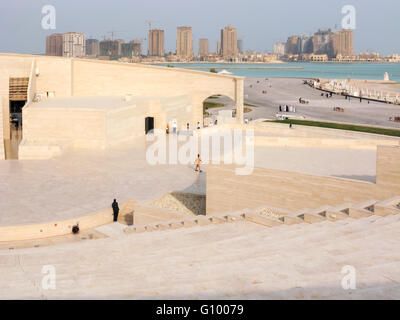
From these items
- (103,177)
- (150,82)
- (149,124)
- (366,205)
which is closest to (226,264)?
(366,205)

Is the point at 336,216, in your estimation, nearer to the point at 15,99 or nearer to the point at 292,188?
the point at 292,188

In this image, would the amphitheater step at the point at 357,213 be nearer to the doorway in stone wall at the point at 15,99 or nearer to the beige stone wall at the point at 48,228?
the beige stone wall at the point at 48,228

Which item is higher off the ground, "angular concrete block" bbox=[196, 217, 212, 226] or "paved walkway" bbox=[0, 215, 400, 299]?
"paved walkway" bbox=[0, 215, 400, 299]

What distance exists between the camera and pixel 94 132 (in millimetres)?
22312

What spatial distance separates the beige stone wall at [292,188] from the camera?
34.6 ft

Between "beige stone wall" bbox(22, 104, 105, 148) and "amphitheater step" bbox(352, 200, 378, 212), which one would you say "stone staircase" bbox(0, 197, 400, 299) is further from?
"beige stone wall" bbox(22, 104, 105, 148)

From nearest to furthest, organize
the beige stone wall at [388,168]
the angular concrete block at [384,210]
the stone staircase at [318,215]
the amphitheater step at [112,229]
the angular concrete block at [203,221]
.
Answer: the angular concrete block at [384,210] < the stone staircase at [318,215] < the beige stone wall at [388,168] < the angular concrete block at [203,221] < the amphitheater step at [112,229]

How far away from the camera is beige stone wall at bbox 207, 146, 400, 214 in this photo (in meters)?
10.5

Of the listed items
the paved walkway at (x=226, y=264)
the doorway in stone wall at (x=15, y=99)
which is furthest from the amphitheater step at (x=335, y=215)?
the doorway in stone wall at (x=15, y=99)

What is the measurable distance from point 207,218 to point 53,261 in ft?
12.1

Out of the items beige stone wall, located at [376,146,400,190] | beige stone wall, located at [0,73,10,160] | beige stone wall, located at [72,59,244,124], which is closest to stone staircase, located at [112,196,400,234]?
beige stone wall, located at [376,146,400,190]

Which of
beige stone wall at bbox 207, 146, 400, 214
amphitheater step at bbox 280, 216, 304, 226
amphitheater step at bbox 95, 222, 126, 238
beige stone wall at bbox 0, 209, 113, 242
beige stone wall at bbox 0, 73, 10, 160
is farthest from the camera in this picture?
beige stone wall at bbox 0, 73, 10, 160
